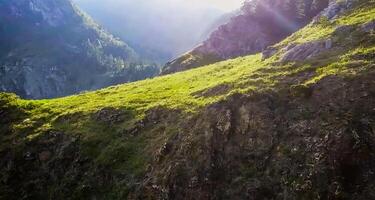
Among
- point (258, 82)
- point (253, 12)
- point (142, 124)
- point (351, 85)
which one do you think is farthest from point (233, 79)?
point (253, 12)

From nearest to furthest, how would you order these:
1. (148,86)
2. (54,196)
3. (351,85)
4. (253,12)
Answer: (351,85)
(54,196)
(148,86)
(253,12)

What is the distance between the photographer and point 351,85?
32875mm

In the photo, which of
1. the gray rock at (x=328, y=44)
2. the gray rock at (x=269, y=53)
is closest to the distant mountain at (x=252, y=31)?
the gray rock at (x=269, y=53)

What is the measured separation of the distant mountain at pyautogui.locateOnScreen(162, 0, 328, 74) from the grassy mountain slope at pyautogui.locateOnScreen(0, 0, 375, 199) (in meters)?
62.9

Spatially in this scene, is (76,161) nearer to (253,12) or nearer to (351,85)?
(351,85)

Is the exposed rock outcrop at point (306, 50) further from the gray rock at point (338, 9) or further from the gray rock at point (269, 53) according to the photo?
the gray rock at point (338, 9)

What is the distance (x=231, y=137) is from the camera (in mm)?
33438

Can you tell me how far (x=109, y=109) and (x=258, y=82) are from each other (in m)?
14.9

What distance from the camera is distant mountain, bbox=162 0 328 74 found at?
A: 368 feet

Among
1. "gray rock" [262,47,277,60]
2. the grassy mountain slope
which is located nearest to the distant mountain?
"gray rock" [262,47,277,60]

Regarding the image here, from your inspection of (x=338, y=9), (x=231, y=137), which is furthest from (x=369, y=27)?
(x=231, y=137)

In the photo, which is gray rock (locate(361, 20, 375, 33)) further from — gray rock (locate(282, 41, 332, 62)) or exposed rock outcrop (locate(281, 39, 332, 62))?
gray rock (locate(282, 41, 332, 62))

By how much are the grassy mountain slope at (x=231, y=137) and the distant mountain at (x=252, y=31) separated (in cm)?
6289

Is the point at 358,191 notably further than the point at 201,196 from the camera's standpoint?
No
